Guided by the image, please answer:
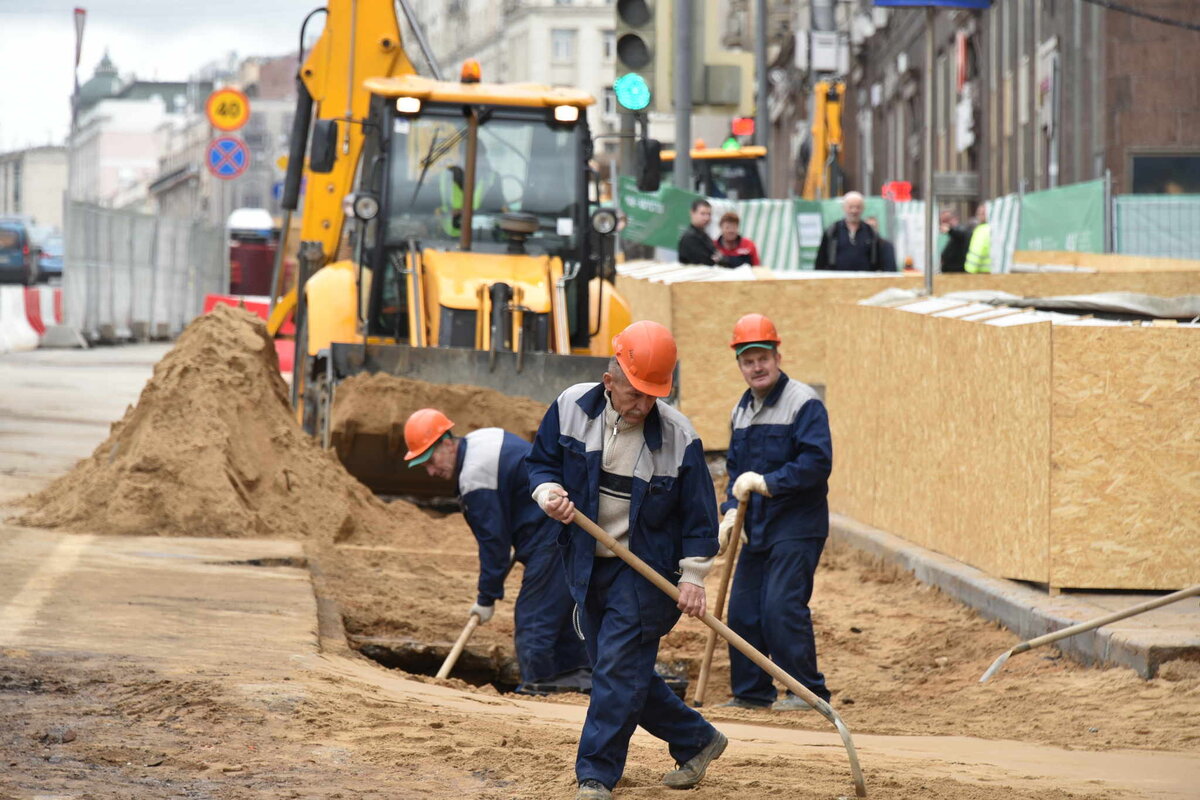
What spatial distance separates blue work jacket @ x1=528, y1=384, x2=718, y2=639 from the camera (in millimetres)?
6215

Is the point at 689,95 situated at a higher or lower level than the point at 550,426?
higher

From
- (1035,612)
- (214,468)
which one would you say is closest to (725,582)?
(1035,612)

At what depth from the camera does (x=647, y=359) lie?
604cm

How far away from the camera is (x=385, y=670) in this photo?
8.57 meters

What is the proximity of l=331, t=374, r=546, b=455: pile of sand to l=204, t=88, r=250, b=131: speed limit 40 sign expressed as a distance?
63.6 ft

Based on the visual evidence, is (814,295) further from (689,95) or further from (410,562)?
(410,562)

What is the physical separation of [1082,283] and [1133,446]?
729 centimetres

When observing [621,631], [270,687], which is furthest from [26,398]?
[621,631]

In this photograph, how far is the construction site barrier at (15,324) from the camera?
29172 millimetres

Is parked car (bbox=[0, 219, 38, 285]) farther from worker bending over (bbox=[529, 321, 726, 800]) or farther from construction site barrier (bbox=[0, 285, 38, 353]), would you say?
worker bending over (bbox=[529, 321, 726, 800])

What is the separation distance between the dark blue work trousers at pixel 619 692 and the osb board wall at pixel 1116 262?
1160 centimetres

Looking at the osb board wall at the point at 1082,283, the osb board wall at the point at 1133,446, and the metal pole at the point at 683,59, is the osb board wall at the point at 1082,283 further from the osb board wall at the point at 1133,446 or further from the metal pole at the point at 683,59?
the osb board wall at the point at 1133,446

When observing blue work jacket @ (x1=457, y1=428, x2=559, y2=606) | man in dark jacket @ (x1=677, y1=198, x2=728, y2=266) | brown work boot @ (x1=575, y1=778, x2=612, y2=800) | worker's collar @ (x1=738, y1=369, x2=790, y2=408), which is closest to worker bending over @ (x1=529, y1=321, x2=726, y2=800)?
brown work boot @ (x1=575, y1=778, x2=612, y2=800)

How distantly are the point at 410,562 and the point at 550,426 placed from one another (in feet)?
19.4
